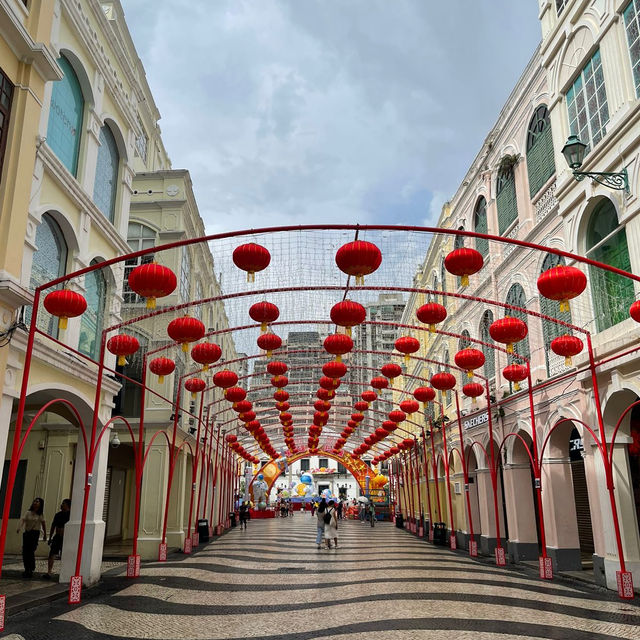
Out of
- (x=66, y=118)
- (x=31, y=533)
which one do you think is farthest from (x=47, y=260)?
(x=31, y=533)

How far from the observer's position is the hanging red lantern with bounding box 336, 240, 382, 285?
7.86 metres

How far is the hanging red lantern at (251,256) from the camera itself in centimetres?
823

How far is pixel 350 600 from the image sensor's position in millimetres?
10070

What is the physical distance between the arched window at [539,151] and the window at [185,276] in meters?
11.6

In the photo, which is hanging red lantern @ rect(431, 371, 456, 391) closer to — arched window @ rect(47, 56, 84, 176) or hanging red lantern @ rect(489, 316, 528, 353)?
hanging red lantern @ rect(489, 316, 528, 353)

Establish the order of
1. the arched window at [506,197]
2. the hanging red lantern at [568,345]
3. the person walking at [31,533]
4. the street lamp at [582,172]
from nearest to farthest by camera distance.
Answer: the street lamp at [582,172], the hanging red lantern at [568,345], the person walking at [31,533], the arched window at [506,197]

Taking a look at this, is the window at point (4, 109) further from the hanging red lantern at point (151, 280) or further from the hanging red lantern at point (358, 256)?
the hanging red lantern at point (358, 256)

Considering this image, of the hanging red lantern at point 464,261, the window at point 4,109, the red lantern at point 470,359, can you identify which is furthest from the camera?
the red lantern at point 470,359

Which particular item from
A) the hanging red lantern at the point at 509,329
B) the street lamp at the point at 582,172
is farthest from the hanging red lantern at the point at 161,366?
the street lamp at the point at 582,172

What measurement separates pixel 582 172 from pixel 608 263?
2.24m

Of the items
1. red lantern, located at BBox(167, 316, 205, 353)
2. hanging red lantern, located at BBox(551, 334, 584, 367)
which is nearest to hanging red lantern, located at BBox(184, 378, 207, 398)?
red lantern, located at BBox(167, 316, 205, 353)

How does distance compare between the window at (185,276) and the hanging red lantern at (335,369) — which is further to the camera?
the window at (185,276)

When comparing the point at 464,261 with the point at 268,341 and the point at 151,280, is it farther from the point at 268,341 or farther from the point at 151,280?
the point at 268,341

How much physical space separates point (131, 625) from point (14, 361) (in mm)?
4082
